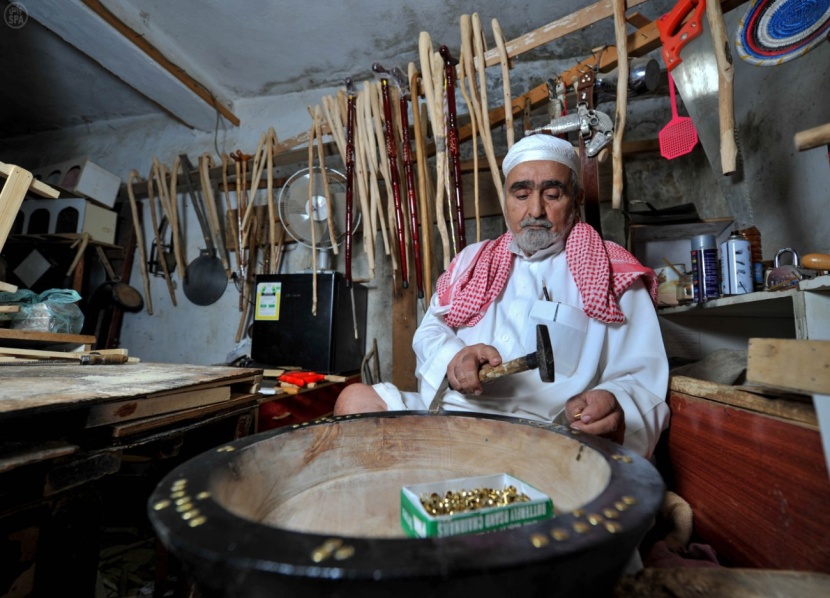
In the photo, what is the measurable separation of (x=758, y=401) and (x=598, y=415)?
35 cm

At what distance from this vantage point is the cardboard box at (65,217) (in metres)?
3.70

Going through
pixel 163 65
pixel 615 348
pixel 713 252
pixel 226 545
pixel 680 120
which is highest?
pixel 163 65

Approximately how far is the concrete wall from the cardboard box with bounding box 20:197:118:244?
411 millimetres

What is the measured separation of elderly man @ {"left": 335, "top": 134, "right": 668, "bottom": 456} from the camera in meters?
1.19

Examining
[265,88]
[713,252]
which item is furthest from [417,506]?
[265,88]

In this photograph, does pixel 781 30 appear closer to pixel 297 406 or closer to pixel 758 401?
pixel 758 401

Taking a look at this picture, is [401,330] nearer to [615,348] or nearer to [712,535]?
[615,348]

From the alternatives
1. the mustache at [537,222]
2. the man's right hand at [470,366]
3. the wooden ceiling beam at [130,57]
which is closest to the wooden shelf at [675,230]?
the mustache at [537,222]

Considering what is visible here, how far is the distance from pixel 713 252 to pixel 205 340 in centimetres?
380

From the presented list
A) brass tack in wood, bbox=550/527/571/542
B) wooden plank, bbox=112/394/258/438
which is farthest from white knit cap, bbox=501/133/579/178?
brass tack in wood, bbox=550/527/571/542

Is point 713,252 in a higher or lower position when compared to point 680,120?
lower

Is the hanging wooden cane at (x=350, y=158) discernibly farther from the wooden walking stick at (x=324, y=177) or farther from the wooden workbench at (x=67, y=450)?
the wooden workbench at (x=67, y=450)

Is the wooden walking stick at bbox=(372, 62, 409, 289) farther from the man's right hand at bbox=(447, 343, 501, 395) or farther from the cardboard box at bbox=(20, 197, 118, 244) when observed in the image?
the cardboard box at bbox=(20, 197, 118, 244)

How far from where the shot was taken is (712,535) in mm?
940
